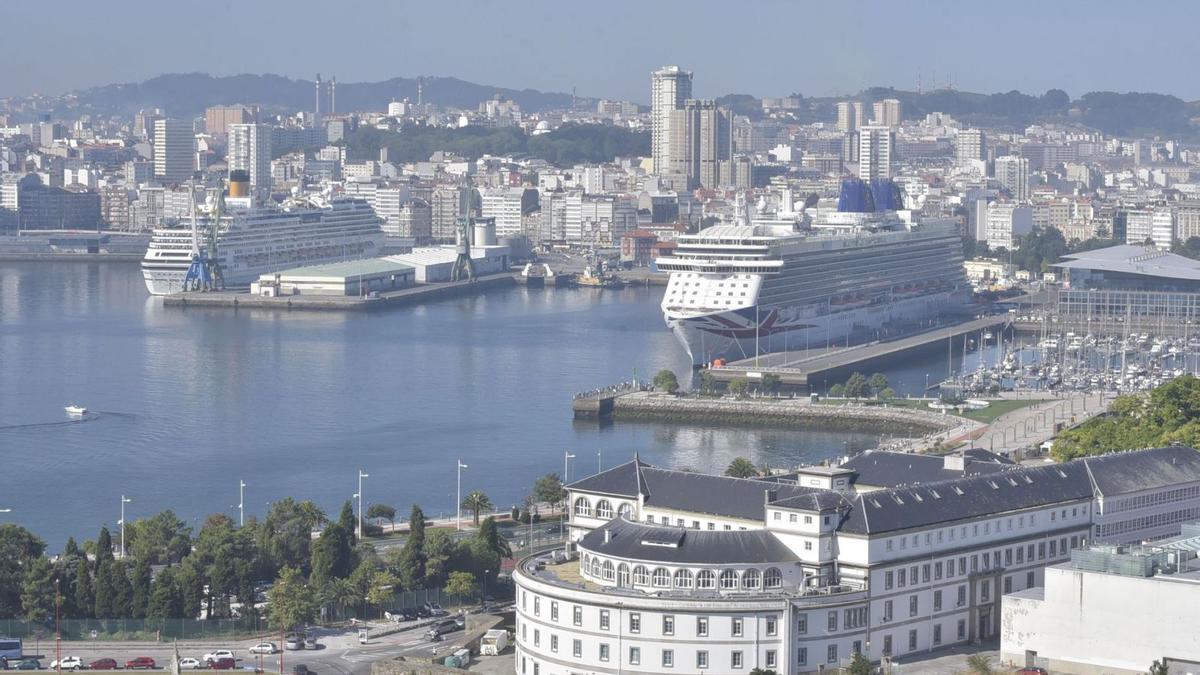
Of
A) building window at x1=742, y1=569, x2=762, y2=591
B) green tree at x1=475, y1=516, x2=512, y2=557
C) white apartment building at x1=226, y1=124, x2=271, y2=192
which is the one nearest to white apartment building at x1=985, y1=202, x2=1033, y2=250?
white apartment building at x1=226, y1=124, x2=271, y2=192

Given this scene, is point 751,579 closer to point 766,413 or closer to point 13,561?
point 13,561

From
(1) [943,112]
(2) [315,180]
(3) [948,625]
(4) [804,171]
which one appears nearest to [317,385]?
(3) [948,625]

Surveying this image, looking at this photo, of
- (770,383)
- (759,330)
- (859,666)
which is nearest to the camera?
(859,666)

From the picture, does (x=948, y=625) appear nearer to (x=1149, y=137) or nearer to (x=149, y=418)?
(x=149, y=418)

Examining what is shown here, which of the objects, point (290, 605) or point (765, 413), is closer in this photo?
point (290, 605)

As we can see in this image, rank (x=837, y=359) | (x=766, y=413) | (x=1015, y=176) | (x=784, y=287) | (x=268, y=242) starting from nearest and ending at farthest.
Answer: (x=766, y=413) < (x=837, y=359) < (x=784, y=287) < (x=268, y=242) < (x=1015, y=176)

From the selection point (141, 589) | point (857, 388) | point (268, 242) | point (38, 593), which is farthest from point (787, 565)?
point (268, 242)

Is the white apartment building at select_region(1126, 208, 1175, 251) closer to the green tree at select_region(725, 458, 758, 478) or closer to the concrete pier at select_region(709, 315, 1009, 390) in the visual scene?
the concrete pier at select_region(709, 315, 1009, 390)
